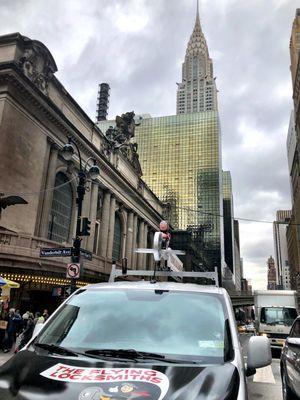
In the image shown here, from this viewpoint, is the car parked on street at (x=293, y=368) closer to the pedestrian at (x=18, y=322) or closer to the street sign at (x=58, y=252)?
the street sign at (x=58, y=252)

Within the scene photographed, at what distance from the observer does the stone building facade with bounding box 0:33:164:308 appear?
78.5 ft

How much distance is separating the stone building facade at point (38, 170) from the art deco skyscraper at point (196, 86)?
149 metres

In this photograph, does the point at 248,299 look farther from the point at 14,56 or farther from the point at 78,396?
the point at 78,396

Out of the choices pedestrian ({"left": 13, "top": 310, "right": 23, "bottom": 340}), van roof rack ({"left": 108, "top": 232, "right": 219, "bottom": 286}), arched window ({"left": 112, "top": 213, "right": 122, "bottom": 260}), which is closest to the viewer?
van roof rack ({"left": 108, "top": 232, "right": 219, "bottom": 286})

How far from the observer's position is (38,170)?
2933cm

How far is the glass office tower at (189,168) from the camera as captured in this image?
4606 inches

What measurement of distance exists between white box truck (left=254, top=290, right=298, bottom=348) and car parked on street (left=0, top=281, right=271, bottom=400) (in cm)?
1691

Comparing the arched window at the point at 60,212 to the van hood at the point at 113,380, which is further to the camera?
the arched window at the point at 60,212

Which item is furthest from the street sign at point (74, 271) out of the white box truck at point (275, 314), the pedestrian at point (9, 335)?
the white box truck at point (275, 314)

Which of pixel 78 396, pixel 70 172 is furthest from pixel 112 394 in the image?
pixel 70 172

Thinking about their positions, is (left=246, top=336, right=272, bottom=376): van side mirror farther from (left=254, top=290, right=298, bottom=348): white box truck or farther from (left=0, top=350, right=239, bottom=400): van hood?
(left=254, top=290, right=298, bottom=348): white box truck

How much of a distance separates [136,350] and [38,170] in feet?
91.4

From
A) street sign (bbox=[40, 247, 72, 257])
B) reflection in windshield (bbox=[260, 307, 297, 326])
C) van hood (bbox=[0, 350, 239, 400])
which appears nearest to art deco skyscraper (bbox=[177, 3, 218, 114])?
reflection in windshield (bbox=[260, 307, 297, 326])

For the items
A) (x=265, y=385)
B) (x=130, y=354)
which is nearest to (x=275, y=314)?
(x=265, y=385)
